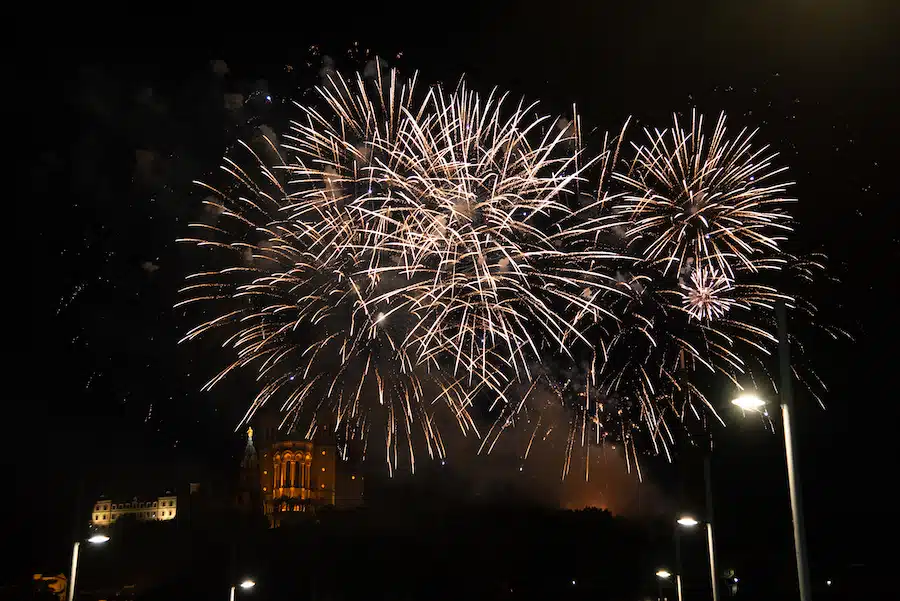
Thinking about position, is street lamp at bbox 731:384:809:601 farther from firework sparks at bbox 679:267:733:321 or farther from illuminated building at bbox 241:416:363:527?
illuminated building at bbox 241:416:363:527

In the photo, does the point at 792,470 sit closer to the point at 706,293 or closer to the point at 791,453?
the point at 791,453

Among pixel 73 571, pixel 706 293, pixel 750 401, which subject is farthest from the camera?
pixel 73 571

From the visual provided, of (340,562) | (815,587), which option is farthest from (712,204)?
(340,562)

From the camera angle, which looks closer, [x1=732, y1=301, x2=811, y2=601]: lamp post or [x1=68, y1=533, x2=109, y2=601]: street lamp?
[x1=732, y1=301, x2=811, y2=601]: lamp post

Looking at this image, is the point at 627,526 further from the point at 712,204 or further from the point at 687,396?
the point at 712,204

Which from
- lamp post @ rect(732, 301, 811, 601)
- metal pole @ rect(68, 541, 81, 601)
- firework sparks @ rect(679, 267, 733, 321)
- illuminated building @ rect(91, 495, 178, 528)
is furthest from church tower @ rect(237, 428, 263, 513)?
lamp post @ rect(732, 301, 811, 601)

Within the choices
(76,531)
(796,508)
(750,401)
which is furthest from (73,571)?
(796,508)

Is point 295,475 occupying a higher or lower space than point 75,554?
higher
